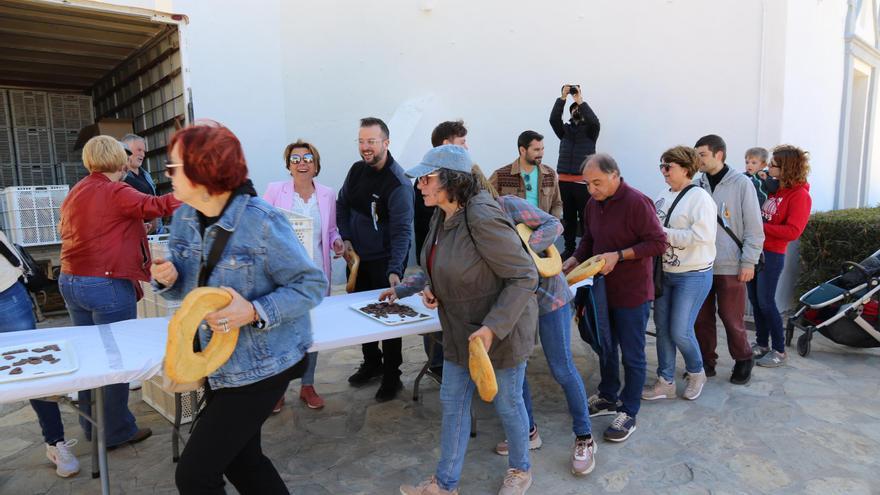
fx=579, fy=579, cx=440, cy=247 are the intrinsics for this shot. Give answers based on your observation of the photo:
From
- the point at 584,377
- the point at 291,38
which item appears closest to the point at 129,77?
the point at 291,38

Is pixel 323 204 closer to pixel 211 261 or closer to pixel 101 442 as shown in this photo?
pixel 101 442

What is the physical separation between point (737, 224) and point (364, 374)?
3122 millimetres

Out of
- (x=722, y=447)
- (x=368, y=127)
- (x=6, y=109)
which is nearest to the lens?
(x=722, y=447)

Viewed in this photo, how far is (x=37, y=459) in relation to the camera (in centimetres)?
350

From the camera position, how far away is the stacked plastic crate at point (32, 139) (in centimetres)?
1007

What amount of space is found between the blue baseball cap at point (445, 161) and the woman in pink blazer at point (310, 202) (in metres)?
1.67

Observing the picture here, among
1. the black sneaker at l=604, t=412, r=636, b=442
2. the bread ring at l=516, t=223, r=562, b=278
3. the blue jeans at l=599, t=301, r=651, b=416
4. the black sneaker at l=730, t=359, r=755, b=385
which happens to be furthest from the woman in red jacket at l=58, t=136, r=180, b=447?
the black sneaker at l=730, t=359, r=755, b=385

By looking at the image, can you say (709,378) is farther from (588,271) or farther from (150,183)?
(150,183)

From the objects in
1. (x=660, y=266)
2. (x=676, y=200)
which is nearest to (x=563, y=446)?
(x=660, y=266)

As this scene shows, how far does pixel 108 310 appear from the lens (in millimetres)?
3406

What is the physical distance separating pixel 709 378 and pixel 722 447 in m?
1.21

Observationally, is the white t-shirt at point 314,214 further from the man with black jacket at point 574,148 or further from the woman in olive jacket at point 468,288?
the man with black jacket at point 574,148

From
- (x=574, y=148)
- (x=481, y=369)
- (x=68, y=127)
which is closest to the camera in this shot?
(x=481, y=369)

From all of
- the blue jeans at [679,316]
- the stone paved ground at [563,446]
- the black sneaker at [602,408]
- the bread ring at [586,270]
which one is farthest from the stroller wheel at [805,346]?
the bread ring at [586,270]
